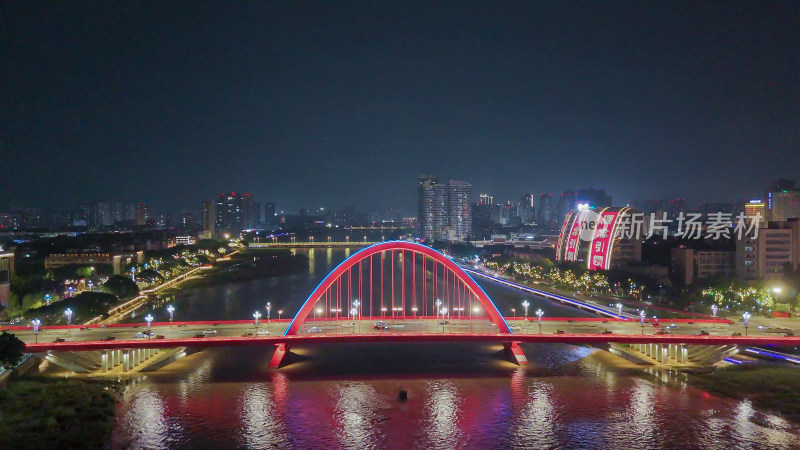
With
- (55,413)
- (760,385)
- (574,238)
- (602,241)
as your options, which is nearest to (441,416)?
(55,413)

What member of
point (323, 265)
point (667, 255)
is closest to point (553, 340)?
point (667, 255)

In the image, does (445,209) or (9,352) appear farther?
(445,209)

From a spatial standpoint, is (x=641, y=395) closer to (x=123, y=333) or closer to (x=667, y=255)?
(x=123, y=333)

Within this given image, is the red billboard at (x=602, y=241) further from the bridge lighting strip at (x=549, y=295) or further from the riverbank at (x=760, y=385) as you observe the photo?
the riverbank at (x=760, y=385)

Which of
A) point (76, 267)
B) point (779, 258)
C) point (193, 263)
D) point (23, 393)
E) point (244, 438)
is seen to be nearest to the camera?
point (244, 438)

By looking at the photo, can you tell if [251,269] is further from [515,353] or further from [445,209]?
[445,209]

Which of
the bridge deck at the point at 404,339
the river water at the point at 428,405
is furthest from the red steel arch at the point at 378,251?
the river water at the point at 428,405

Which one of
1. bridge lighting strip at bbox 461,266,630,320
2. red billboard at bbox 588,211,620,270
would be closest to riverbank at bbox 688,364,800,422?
bridge lighting strip at bbox 461,266,630,320
